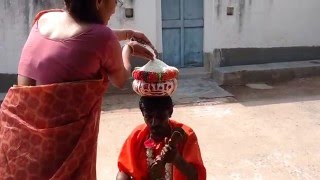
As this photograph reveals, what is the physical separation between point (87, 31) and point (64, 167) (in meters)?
0.49

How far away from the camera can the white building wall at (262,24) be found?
762 centimetres

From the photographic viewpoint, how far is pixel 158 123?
2043mm

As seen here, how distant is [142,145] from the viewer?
2154mm

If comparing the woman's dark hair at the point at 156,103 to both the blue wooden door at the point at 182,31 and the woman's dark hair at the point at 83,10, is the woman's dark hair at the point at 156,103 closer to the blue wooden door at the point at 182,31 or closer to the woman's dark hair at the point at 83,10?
the woman's dark hair at the point at 83,10

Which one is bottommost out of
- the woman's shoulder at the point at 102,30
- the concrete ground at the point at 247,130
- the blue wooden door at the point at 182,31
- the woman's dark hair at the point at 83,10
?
the concrete ground at the point at 247,130

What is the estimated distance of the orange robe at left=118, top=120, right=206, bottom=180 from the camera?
6.72 feet

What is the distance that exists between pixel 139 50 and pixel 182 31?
225 inches

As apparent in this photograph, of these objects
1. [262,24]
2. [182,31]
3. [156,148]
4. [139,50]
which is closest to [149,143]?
[156,148]

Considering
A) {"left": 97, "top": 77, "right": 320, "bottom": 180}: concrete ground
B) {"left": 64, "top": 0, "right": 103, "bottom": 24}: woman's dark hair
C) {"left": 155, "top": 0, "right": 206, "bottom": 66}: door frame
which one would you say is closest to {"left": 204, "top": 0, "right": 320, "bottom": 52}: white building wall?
{"left": 155, "top": 0, "right": 206, "bottom": 66}: door frame

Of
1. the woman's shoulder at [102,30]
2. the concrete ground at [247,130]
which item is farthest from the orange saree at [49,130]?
the concrete ground at [247,130]

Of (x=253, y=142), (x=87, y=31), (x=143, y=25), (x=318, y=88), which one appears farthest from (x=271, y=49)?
(x=87, y=31)

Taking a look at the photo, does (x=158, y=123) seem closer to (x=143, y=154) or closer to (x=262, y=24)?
(x=143, y=154)

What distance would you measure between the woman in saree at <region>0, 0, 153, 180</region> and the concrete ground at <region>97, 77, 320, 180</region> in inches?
88.9

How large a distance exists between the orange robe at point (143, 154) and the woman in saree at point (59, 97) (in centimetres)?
52
